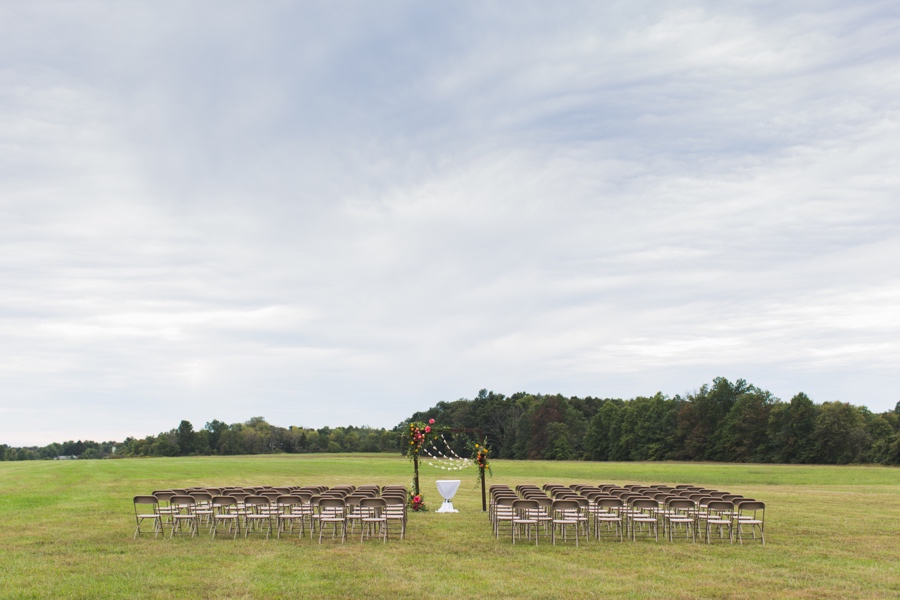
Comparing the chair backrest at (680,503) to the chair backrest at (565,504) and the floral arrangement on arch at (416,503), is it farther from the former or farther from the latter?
the floral arrangement on arch at (416,503)

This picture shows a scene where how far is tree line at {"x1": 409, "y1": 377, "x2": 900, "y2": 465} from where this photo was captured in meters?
69.2

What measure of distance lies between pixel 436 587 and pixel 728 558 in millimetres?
5455

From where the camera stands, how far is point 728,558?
12633 millimetres

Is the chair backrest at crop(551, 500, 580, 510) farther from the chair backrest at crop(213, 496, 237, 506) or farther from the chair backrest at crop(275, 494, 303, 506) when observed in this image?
the chair backrest at crop(213, 496, 237, 506)

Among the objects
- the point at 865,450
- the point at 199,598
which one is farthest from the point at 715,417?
the point at 199,598

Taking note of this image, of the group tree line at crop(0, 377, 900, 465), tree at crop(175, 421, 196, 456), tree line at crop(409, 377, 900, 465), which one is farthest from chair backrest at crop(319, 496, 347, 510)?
tree at crop(175, 421, 196, 456)

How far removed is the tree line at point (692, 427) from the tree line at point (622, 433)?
0.37ft

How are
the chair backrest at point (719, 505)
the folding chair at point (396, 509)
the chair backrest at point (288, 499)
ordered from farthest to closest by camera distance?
the folding chair at point (396, 509)
the chair backrest at point (288, 499)
the chair backrest at point (719, 505)

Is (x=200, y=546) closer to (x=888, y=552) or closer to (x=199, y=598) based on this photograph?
(x=199, y=598)

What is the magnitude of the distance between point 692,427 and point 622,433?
10.1 m

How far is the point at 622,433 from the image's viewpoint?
93188 millimetres

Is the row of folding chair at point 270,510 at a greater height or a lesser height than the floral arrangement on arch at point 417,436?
lesser

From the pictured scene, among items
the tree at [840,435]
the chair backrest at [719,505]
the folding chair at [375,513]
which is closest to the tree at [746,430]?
the tree at [840,435]

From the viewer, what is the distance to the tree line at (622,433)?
69.7 meters
